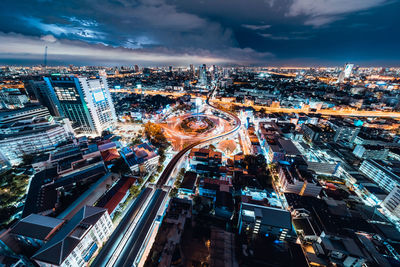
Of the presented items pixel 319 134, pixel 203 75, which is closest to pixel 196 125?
pixel 319 134

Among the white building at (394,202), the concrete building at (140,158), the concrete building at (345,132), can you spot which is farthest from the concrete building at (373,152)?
the concrete building at (140,158)

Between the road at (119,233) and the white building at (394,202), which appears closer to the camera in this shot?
the road at (119,233)

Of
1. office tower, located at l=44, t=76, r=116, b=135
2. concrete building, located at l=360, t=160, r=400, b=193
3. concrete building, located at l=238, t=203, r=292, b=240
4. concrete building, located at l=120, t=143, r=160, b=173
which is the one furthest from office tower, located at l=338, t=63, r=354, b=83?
office tower, located at l=44, t=76, r=116, b=135

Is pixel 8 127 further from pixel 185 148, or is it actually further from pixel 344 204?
pixel 344 204

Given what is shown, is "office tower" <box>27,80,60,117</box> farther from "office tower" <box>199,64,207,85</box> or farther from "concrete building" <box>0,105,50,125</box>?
"office tower" <box>199,64,207,85</box>

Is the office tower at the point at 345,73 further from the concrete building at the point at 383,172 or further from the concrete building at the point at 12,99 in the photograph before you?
the concrete building at the point at 12,99

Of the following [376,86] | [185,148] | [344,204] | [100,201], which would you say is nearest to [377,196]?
[344,204]
